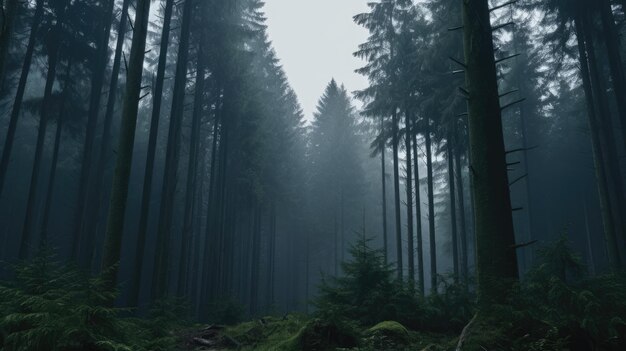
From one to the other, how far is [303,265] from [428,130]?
35.8m

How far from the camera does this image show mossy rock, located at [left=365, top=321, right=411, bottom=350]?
21.7 ft

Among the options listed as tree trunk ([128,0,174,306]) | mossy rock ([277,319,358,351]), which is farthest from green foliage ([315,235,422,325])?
tree trunk ([128,0,174,306])

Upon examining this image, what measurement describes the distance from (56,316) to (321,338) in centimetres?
341

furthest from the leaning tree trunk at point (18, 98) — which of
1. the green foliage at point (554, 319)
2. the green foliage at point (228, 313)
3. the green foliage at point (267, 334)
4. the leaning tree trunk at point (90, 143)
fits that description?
the green foliage at point (554, 319)

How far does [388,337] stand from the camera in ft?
23.5

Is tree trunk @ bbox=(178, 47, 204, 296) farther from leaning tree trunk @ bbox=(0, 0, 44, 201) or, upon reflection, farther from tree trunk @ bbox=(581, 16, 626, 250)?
tree trunk @ bbox=(581, 16, 626, 250)

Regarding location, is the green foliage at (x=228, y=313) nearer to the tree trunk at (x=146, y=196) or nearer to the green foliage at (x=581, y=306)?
the tree trunk at (x=146, y=196)

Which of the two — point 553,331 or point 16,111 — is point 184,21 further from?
point 553,331

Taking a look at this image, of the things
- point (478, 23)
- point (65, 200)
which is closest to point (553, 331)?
point (478, 23)

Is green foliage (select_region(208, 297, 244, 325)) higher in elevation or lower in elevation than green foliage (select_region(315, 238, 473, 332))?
lower

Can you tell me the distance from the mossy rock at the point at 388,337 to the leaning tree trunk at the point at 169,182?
10118 mm

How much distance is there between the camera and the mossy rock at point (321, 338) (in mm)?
6121

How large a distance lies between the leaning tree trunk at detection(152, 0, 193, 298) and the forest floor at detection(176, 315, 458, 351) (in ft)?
20.1

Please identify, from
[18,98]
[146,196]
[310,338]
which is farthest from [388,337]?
[18,98]
